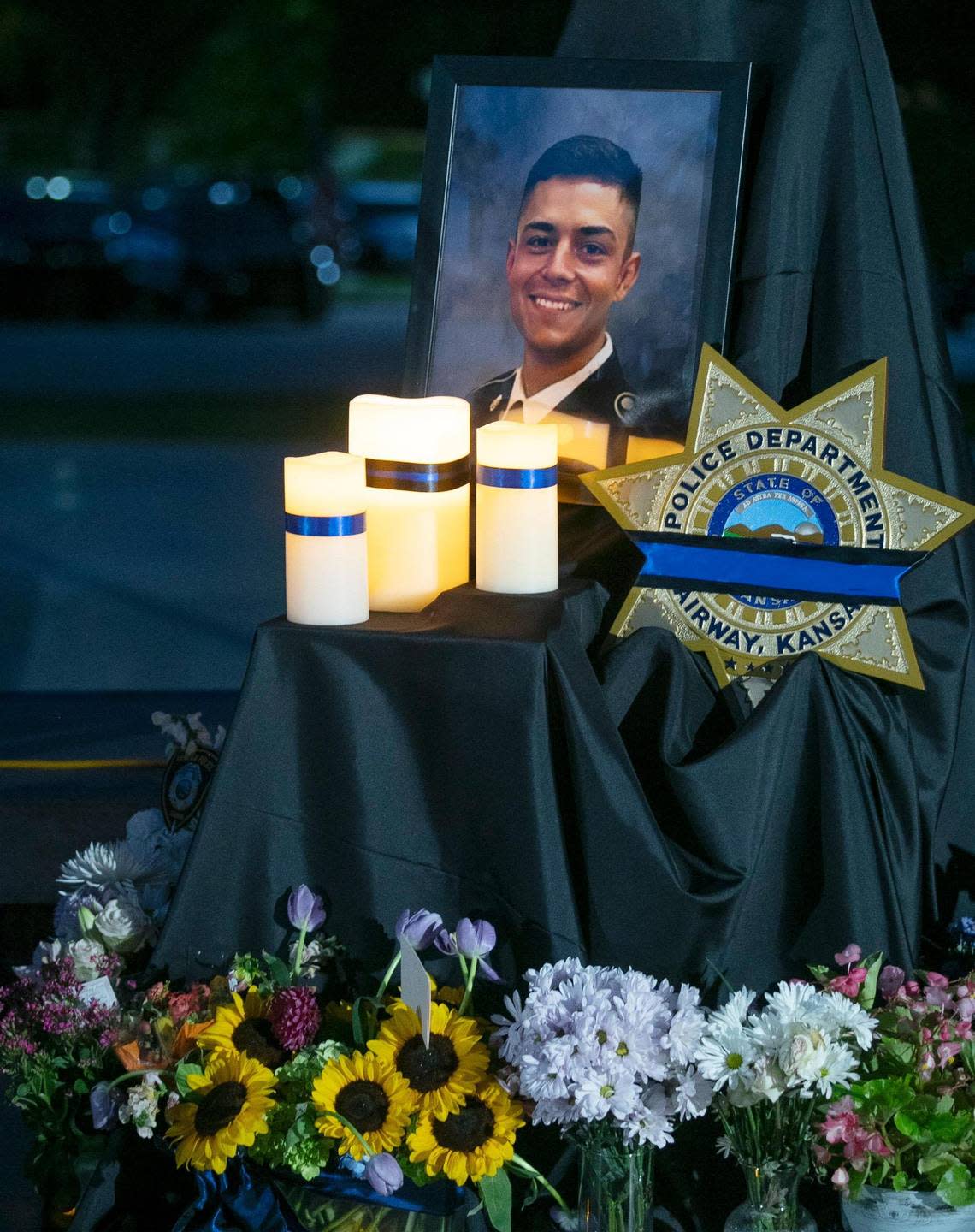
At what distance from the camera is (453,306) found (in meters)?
2.89

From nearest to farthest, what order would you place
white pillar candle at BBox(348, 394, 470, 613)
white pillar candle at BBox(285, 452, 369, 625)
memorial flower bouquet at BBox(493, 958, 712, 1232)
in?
memorial flower bouquet at BBox(493, 958, 712, 1232) < white pillar candle at BBox(285, 452, 369, 625) < white pillar candle at BBox(348, 394, 470, 613)

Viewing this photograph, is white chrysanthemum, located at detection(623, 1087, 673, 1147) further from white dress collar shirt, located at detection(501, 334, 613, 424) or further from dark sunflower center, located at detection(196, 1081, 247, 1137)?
white dress collar shirt, located at detection(501, 334, 613, 424)

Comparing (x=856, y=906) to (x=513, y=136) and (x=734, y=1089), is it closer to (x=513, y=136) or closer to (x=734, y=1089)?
(x=734, y=1089)

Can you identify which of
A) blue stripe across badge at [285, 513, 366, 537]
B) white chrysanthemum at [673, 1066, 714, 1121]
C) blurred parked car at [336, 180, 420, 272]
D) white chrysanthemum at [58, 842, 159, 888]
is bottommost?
blurred parked car at [336, 180, 420, 272]

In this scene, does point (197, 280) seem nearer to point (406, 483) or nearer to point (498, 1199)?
point (406, 483)

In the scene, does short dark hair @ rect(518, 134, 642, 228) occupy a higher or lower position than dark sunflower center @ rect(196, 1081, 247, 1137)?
higher

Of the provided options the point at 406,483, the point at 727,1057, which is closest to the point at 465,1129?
the point at 727,1057

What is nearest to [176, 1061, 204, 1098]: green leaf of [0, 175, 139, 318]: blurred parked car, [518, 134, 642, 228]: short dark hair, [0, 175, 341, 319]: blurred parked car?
[518, 134, 642, 228]: short dark hair

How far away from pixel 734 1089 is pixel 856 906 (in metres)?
0.40

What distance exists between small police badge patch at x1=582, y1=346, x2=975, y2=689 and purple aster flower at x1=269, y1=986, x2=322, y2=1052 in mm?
744

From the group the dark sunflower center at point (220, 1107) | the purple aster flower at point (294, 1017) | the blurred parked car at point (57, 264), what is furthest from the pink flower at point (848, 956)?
the blurred parked car at point (57, 264)

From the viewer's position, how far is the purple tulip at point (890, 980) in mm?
2338

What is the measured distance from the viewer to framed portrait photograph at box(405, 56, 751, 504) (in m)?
2.74

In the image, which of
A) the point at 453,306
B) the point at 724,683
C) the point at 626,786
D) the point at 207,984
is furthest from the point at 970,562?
the point at 207,984
